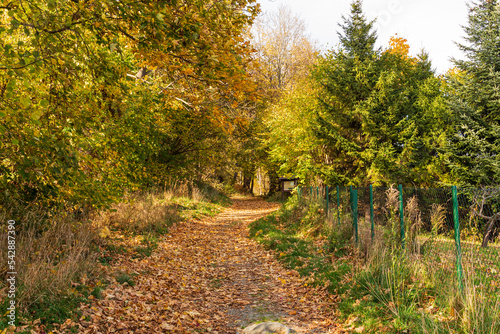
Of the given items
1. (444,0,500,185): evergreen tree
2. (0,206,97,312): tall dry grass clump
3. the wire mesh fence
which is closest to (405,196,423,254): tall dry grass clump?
A: the wire mesh fence

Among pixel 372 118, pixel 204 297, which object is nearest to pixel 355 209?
pixel 204 297

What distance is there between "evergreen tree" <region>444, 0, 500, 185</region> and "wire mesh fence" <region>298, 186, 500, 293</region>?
31.0 ft

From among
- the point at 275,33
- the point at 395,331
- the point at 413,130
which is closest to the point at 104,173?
the point at 395,331

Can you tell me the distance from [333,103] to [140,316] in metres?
16.3

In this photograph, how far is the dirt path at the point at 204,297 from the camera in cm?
502

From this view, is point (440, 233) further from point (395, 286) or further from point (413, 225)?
point (395, 286)

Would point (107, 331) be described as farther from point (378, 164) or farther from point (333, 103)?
point (333, 103)

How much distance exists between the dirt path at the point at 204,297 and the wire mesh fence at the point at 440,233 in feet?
6.45

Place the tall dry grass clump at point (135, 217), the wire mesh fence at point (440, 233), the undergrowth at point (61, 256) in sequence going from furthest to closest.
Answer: the tall dry grass clump at point (135, 217) < the wire mesh fence at point (440, 233) < the undergrowth at point (61, 256)

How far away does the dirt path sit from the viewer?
5.02m

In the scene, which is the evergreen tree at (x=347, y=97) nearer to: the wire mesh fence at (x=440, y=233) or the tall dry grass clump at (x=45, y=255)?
the wire mesh fence at (x=440, y=233)

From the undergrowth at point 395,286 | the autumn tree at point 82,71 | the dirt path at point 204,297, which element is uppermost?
the autumn tree at point 82,71

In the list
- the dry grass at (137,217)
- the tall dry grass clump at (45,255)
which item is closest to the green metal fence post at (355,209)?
the dry grass at (137,217)

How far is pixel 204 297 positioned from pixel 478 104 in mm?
16846
